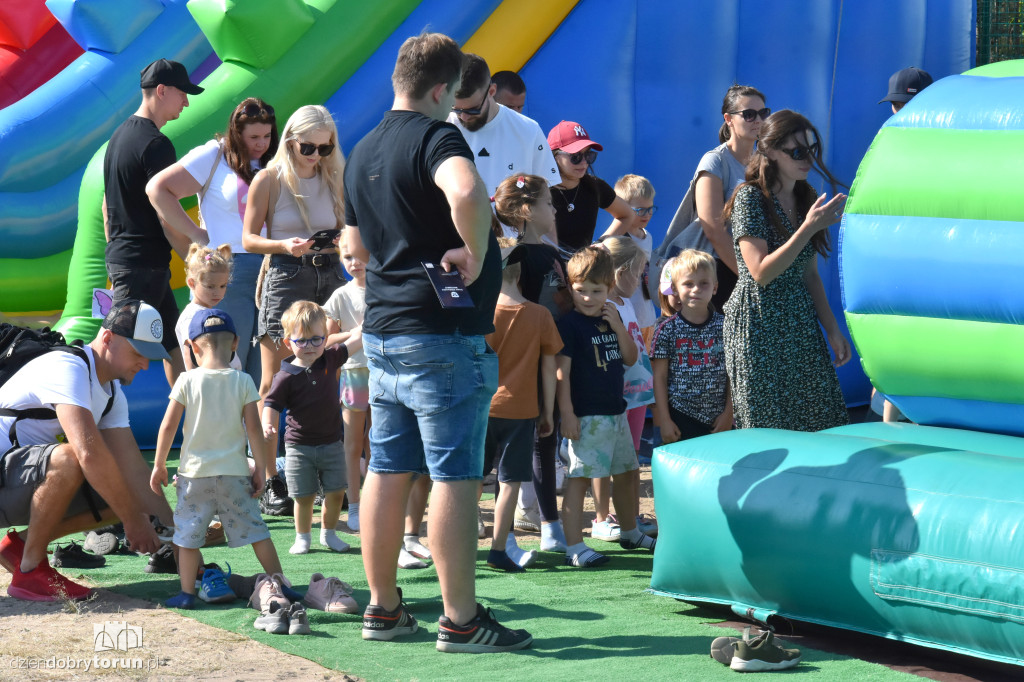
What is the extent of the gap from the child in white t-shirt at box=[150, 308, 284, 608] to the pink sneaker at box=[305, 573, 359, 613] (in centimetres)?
12

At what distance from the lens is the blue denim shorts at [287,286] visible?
5.04 metres

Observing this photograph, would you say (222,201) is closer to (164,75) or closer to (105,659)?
(164,75)

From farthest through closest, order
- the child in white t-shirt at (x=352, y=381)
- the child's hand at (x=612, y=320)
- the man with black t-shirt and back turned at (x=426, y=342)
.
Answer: the child in white t-shirt at (x=352, y=381)
the child's hand at (x=612, y=320)
the man with black t-shirt and back turned at (x=426, y=342)

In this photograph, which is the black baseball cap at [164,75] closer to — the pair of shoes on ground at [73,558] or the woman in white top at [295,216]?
the woman in white top at [295,216]

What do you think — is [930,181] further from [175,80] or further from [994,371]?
[175,80]

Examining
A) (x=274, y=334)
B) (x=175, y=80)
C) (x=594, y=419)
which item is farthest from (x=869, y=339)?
(x=175, y=80)

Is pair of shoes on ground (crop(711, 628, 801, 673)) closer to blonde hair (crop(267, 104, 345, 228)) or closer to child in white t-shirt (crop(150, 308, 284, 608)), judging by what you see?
child in white t-shirt (crop(150, 308, 284, 608))

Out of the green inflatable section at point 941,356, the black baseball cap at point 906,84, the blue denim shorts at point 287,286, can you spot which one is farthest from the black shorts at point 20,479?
the black baseball cap at point 906,84

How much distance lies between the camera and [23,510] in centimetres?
385

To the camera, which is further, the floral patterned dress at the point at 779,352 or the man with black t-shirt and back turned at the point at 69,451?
the floral patterned dress at the point at 779,352

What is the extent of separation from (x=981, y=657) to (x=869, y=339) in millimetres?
1080

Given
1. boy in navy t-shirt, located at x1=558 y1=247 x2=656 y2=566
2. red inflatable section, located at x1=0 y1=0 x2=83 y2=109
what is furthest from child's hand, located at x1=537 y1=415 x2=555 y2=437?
red inflatable section, located at x1=0 y1=0 x2=83 y2=109

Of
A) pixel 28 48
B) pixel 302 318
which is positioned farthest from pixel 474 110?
pixel 28 48

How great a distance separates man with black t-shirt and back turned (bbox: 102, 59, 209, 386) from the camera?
532 cm
